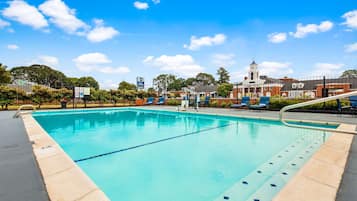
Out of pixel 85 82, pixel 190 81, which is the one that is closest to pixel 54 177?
pixel 85 82

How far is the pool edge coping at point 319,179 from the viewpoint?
1.46m

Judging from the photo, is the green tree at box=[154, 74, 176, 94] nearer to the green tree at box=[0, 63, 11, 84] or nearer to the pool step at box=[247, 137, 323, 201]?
the green tree at box=[0, 63, 11, 84]

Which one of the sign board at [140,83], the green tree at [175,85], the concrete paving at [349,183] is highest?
the green tree at [175,85]

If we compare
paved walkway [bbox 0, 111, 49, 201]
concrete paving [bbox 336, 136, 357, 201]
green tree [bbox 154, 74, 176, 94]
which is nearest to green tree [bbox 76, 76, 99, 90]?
green tree [bbox 154, 74, 176, 94]

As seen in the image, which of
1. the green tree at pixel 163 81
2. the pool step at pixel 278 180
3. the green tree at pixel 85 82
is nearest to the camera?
the pool step at pixel 278 180

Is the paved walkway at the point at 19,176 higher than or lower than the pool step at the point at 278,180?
higher

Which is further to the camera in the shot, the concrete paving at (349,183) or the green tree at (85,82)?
the green tree at (85,82)

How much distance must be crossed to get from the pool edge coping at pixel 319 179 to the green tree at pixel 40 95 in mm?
16293

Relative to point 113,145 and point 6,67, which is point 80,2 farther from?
point 6,67

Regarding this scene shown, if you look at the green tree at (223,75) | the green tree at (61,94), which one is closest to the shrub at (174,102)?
the green tree at (61,94)

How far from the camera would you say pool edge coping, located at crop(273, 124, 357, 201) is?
146 centimetres

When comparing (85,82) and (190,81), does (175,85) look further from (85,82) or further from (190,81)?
(85,82)

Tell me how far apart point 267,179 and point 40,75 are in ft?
171

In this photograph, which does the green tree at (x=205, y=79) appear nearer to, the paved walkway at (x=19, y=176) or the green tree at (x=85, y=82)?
the green tree at (x=85, y=82)
